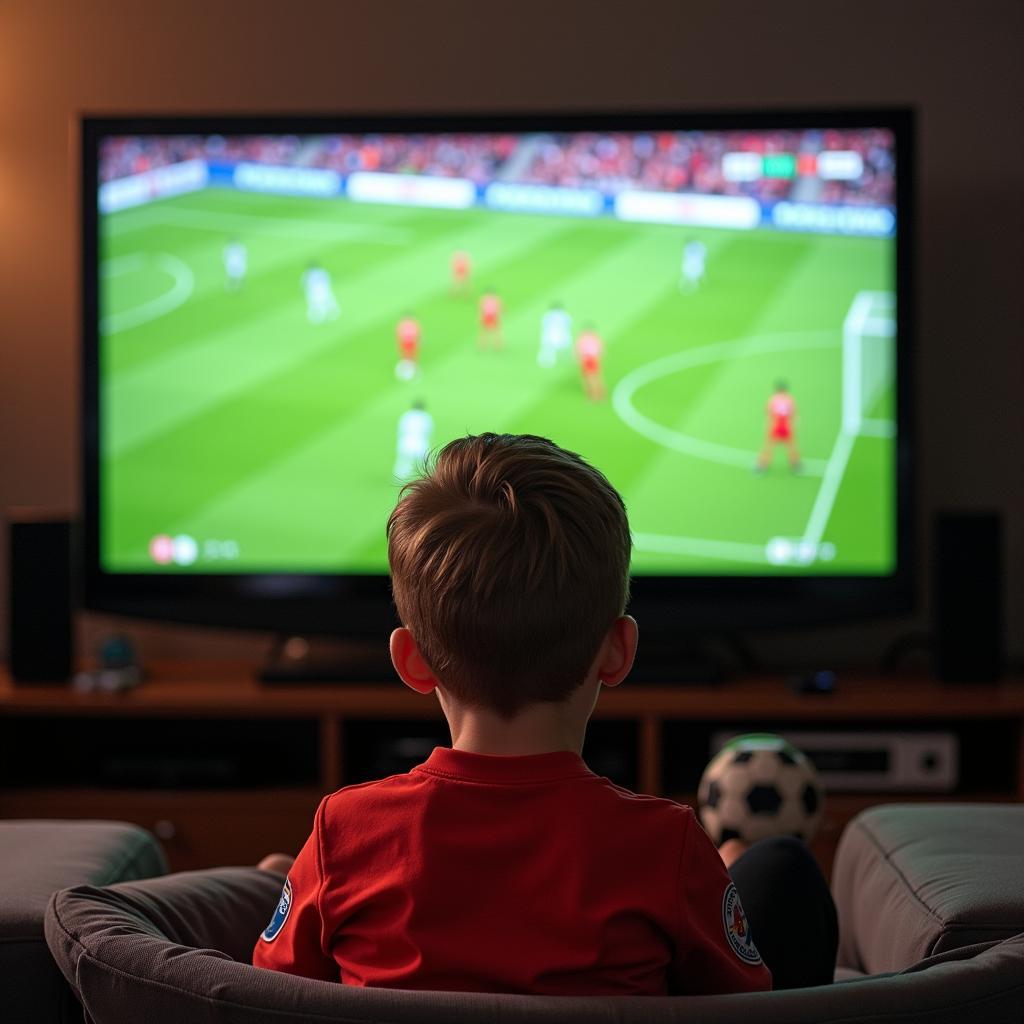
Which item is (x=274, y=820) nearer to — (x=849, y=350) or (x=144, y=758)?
(x=144, y=758)

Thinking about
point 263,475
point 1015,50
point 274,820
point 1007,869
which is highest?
point 1015,50

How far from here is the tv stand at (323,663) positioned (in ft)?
10.6

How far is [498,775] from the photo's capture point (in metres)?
1.16

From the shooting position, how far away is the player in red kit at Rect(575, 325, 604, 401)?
3367mm

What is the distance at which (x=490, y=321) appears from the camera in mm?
3389

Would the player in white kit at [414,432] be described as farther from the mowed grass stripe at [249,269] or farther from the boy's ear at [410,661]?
the boy's ear at [410,661]

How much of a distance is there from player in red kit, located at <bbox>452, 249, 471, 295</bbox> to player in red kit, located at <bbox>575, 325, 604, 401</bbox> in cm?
32

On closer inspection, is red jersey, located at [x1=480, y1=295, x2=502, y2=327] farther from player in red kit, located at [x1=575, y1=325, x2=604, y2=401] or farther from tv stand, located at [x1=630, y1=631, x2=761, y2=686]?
tv stand, located at [x1=630, y1=631, x2=761, y2=686]

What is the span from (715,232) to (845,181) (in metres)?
0.33

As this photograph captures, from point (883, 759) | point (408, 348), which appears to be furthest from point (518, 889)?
point (408, 348)

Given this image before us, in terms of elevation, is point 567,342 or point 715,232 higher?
point 715,232

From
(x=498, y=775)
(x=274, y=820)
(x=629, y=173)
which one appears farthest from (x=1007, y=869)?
(x=629, y=173)

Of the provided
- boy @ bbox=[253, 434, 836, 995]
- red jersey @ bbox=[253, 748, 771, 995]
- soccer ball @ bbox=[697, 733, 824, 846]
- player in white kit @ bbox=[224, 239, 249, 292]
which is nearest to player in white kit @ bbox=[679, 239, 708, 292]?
player in white kit @ bbox=[224, 239, 249, 292]

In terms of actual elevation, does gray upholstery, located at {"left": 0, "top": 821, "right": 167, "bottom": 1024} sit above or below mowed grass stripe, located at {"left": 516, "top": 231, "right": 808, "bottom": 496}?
below
